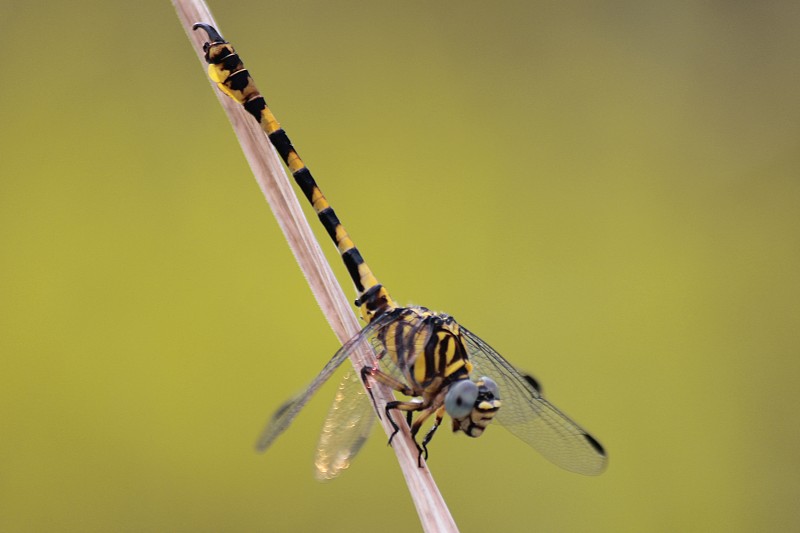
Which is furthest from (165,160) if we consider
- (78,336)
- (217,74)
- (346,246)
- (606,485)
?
(606,485)

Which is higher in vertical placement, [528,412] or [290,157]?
[290,157]

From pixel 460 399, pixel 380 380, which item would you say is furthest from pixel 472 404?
pixel 380 380

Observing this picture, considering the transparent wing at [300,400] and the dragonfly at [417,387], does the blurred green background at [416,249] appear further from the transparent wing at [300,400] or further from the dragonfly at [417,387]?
the transparent wing at [300,400]

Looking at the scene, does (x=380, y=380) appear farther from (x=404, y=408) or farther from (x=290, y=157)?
(x=290, y=157)

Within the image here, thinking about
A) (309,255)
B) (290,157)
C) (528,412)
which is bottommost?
(528,412)

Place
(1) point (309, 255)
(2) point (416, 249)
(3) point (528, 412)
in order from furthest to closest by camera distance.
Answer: (2) point (416, 249), (3) point (528, 412), (1) point (309, 255)

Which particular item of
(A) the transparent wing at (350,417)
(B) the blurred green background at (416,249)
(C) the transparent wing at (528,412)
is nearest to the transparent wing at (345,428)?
(A) the transparent wing at (350,417)

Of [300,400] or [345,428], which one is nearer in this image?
[300,400]

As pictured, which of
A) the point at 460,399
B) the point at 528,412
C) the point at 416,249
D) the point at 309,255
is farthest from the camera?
the point at 416,249
